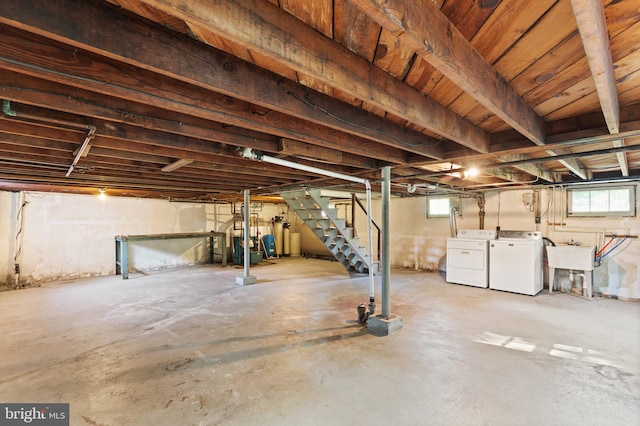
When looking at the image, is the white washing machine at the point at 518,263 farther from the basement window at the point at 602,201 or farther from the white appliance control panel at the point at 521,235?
the basement window at the point at 602,201

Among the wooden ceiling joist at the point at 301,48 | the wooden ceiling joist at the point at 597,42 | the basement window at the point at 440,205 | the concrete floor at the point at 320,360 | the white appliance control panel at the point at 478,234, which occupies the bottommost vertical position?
the concrete floor at the point at 320,360

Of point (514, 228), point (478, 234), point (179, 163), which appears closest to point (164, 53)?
point (179, 163)

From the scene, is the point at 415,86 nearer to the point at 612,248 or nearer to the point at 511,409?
the point at 511,409

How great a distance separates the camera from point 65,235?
19.9 feet

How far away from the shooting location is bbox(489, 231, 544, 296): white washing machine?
469cm

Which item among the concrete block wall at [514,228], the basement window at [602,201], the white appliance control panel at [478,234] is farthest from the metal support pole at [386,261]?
the basement window at [602,201]

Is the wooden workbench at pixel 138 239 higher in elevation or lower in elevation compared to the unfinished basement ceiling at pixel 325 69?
lower

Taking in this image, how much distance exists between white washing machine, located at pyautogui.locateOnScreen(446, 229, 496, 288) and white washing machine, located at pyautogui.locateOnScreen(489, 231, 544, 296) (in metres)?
0.11

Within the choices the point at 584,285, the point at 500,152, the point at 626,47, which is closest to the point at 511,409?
the point at 500,152

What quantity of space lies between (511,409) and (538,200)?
4.68 meters

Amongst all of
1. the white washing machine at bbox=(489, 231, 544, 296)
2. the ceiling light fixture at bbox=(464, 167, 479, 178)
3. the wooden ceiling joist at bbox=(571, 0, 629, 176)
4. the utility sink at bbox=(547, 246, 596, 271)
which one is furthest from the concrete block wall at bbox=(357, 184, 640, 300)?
the wooden ceiling joist at bbox=(571, 0, 629, 176)

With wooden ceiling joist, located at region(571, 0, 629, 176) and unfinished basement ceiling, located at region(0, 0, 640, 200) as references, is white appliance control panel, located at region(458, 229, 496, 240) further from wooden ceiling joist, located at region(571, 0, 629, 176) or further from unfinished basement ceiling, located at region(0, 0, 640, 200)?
wooden ceiling joist, located at region(571, 0, 629, 176)

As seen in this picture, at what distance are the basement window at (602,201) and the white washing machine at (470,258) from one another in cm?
137

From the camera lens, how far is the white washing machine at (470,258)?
5.16 metres
